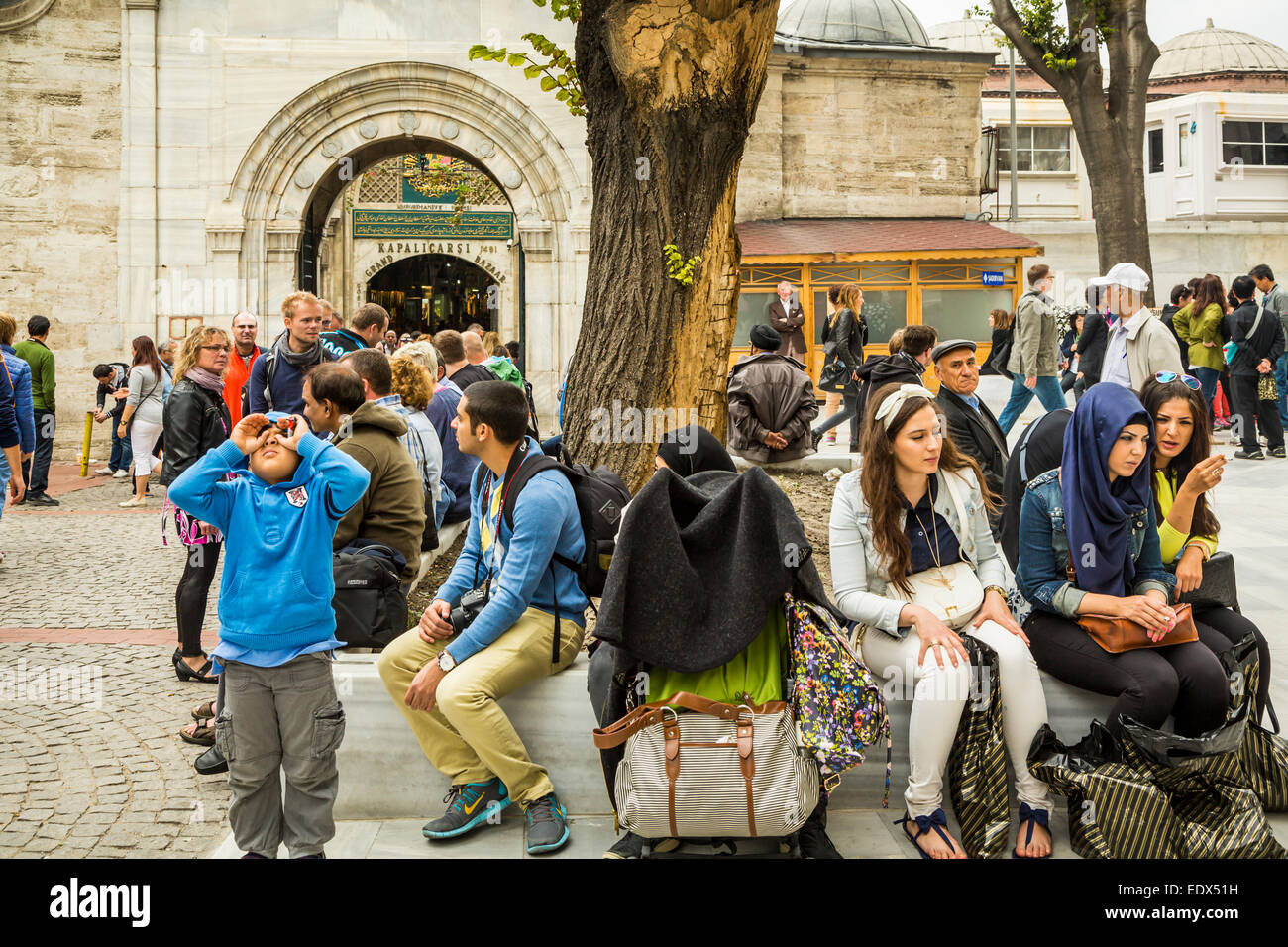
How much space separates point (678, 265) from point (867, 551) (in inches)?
95.0

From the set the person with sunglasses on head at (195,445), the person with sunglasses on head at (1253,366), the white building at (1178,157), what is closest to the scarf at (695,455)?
the person with sunglasses on head at (195,445)

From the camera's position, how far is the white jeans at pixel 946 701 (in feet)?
12.8

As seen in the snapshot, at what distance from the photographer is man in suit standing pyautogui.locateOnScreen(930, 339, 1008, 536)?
20.0 feet

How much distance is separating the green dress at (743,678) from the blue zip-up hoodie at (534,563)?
62 centimetres

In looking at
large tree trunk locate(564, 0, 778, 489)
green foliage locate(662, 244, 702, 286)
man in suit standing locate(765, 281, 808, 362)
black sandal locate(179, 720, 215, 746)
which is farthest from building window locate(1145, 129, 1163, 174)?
black sandal locate(179, 720, 215, 746)

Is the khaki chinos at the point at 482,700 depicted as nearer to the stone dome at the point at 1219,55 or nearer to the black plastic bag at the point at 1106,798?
the black plastic bag at the point at 1106,798

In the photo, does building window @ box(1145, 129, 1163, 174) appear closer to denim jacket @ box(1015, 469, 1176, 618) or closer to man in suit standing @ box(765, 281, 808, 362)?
man in suit standing @ box(765, 281, 808, 362)

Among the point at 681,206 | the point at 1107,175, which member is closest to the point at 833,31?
the point at 1107,175

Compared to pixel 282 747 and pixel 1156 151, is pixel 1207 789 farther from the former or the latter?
pixel 1156 151

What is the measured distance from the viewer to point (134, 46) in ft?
51.5

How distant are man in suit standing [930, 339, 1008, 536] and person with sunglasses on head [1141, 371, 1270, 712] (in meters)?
1.40

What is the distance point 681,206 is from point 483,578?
101 inches

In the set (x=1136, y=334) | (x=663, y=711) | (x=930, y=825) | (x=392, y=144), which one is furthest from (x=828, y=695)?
(x=392, y=144)

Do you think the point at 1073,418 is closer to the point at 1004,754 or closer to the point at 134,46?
the point at 1004,754
